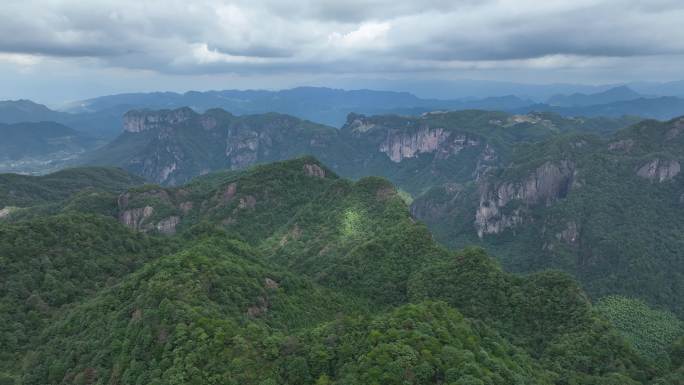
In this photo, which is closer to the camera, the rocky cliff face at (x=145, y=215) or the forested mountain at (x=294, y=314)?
the forested mountain at (x=294, y=314)

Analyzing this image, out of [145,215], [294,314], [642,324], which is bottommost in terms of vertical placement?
[642,324]

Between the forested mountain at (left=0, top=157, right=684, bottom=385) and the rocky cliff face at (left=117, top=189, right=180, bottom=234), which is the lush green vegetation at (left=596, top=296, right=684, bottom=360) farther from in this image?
the rocky cliff face at (left=117, top=189, right=180, bottom=234)

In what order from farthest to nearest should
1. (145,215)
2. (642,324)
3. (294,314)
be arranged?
(145,215) → (642,324) → (294,314)

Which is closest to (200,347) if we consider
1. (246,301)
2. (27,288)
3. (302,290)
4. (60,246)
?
(246,301)

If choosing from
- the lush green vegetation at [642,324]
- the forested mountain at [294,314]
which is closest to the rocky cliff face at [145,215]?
the forested mountain at [294,314]

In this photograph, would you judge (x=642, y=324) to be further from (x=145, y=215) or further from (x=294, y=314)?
(x=145, y=215)

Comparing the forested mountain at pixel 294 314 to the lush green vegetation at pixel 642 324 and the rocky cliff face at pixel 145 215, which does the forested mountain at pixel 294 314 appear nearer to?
the lush green vegetation at pixel 642 324

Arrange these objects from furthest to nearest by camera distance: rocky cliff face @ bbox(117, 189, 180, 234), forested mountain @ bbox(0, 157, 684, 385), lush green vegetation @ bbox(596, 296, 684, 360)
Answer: rocky cliff face @ bbox(117, 189, 180, 234)
lush green vegetation @ bbox(596, 296, 684, 360)
forested mountain @ bbox(0, 157, 684, 385)

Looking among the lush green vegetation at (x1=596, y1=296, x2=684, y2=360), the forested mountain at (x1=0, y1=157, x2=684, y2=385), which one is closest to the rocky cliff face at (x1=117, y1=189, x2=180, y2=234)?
the forested mountain at (x1=0, y1=157, x2=684, y2=385)

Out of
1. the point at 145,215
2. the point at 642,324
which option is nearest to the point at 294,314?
the point at 642,324

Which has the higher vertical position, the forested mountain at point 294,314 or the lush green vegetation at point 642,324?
the forested mountain at point 294,314
